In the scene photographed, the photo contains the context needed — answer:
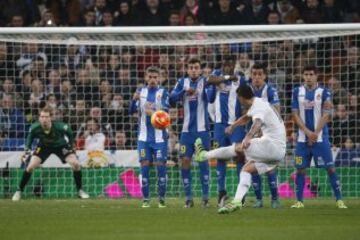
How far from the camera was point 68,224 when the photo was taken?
1312 cm

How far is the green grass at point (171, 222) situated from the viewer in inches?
460

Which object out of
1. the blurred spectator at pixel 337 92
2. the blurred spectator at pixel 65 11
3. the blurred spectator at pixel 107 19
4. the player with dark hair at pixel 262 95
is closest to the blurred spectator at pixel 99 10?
the blurred spectator at pixel 107 19

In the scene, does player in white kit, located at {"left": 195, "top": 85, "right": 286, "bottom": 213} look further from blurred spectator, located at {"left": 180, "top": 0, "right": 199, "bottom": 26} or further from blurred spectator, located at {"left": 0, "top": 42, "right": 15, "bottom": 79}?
blurred spectator, located at {"left": 180, "top": 0, "right": 199, "bottom": 26}

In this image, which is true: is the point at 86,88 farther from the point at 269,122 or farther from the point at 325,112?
the point at 269,122

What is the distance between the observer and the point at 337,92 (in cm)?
1966

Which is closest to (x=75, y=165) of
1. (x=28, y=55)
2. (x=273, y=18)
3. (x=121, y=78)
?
(x=121, y=78)

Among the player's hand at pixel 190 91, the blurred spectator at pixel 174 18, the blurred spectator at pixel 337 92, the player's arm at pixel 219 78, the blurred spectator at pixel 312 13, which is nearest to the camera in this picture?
the player's arm at pixel 219 78

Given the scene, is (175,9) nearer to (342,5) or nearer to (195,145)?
(342,5)

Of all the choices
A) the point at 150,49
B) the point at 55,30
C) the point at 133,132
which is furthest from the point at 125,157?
the point at 55,30

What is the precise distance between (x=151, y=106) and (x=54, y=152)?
12.4 feet

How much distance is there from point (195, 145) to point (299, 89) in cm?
213

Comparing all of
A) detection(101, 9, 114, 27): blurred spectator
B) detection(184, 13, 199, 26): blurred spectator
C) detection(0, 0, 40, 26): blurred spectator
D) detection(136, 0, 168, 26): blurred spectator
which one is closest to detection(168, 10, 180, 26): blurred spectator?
detection(184, 13, 199, 26): blurred spectator

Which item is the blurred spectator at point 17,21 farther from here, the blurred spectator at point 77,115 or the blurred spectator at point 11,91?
the blurred spectator at point 77,115

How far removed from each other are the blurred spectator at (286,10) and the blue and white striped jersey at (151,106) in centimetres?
688
